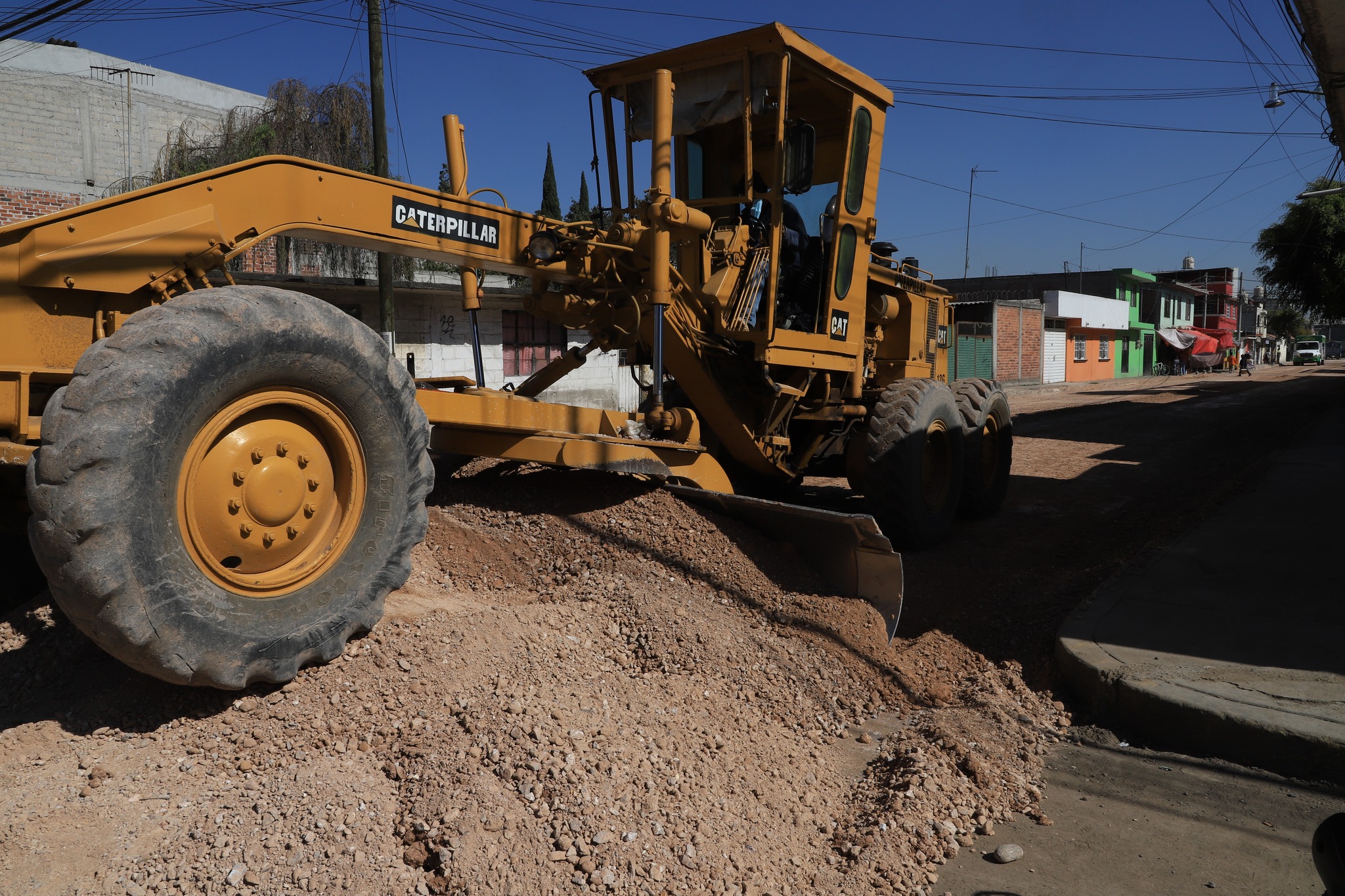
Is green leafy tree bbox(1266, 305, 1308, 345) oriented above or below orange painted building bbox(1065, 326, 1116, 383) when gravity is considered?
above

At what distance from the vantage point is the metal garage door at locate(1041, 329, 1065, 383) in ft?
130

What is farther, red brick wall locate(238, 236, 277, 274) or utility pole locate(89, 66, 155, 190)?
utility pole locate(89, 66, 155, 190)

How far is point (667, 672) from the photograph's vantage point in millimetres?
3910

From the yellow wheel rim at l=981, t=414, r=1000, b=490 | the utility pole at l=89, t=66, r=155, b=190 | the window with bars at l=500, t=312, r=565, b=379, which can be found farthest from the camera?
the utility pole at l=89, t=66, r=155, b=190

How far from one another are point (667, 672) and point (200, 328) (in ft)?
7.34

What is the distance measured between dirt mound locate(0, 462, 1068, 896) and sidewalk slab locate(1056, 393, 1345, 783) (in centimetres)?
41

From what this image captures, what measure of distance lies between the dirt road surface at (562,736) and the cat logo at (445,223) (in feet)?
4.75

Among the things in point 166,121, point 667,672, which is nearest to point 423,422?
point 667,672

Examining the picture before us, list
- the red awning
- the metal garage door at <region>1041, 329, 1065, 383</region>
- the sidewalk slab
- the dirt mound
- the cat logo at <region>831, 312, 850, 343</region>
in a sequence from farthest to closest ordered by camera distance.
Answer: the red awning
the metal garage door at <region>1041, 329, 1065, 383</region>
the cat logo at <region>831, 312, 850, 343</region>
the sidewalk slab
the dirt mound

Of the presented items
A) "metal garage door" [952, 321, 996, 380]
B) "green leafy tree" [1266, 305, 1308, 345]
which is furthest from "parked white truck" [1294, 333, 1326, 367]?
"metal garage door" [952, 321, 996, 380]

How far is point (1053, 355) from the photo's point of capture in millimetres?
40875

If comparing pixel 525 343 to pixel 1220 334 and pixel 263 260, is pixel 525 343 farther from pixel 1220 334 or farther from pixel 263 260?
pixel 1220 334

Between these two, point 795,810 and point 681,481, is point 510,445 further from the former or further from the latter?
point 795,810

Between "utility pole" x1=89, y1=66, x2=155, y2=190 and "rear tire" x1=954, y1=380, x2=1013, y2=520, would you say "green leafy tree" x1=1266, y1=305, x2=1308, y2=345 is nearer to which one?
"rear tire" x1=954, y1=380, x2=1013, y2=520
